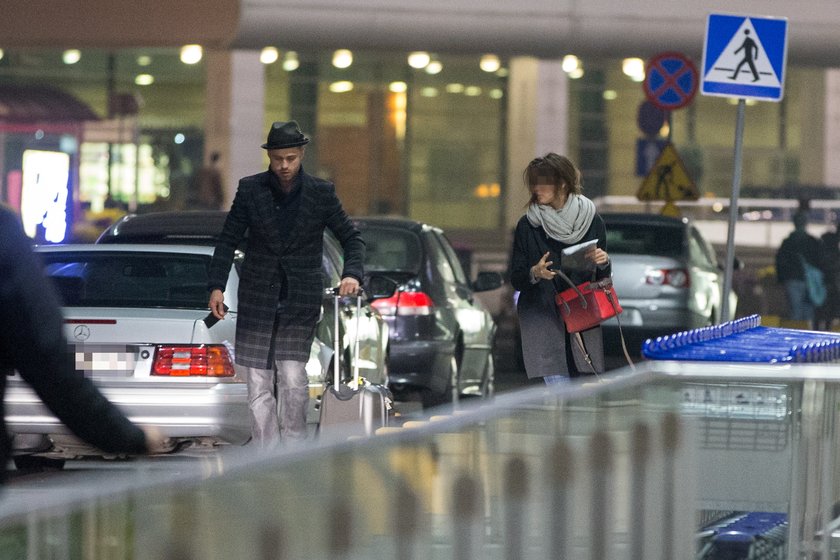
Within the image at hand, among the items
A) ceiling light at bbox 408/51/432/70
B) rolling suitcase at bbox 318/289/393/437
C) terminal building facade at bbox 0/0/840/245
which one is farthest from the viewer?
ceiling light at bbox 408/51/432/70

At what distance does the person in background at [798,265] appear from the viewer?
79.0 feet

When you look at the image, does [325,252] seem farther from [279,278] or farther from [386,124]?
[386,124]

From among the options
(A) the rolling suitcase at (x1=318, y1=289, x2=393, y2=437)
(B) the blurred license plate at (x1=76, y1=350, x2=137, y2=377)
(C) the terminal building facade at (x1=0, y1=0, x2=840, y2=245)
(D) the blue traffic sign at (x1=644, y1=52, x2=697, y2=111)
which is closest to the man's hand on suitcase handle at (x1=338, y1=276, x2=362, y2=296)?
(A) the rolling suitcase at (x1=318, y1=289, x2=393, y2=437)

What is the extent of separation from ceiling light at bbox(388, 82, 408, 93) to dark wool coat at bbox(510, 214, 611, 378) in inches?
1163

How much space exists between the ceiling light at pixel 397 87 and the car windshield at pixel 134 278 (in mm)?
29183

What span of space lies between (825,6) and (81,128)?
1541cm

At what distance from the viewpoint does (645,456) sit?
5398mm

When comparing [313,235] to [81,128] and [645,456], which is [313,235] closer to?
[645,456]

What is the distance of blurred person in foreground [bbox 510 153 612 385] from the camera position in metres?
10.3

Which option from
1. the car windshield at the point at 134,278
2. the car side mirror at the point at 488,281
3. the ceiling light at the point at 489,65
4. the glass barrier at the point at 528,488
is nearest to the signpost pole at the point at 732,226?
the car side mirror at the point at 488,281

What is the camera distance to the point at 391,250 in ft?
48.9

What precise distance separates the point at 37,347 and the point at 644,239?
52.7ft

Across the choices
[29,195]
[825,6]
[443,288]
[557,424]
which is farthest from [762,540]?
[825,6]

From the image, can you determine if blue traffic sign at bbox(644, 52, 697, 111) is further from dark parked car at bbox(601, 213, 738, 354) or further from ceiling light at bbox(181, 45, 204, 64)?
ceiling light at bbox(181, 45, 204, 64)
